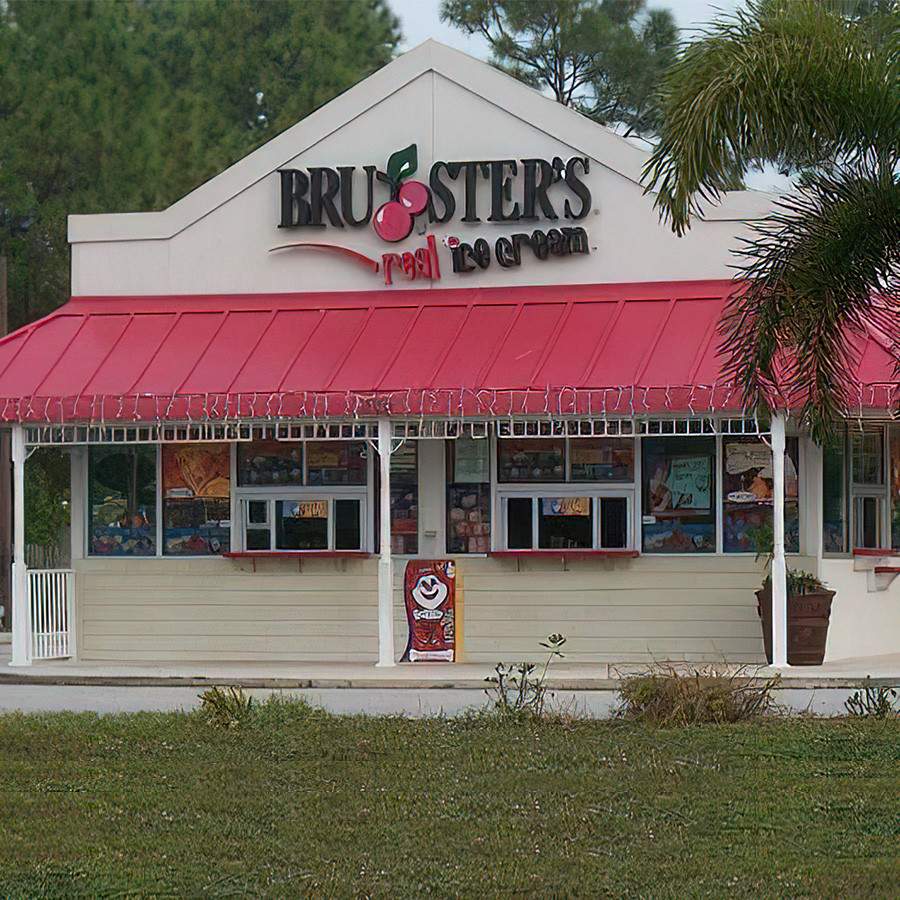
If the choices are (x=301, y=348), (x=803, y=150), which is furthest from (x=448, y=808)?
(x=301, y=348)

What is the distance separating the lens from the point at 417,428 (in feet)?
68.5

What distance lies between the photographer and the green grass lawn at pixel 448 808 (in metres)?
8.90

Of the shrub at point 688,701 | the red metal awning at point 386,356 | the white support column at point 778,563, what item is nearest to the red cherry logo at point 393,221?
the red metal awning at point 386,356

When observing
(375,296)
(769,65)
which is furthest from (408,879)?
(375,296)

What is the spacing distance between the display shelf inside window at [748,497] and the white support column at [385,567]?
379 centimetres

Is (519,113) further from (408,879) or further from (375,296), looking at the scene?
(408,879)

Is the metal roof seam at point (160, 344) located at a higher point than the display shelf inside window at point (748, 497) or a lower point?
higher

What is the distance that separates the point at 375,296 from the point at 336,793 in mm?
11891

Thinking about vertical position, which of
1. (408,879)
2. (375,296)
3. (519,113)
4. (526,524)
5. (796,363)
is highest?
(519,113)

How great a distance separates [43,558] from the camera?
114 ft

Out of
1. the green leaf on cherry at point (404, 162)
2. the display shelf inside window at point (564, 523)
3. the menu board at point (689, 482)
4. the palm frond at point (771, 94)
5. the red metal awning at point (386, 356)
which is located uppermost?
the green leaf on cherry at point (404, 162)

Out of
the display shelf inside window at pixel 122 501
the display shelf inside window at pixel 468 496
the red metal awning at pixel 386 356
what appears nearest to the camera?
the red metal awning at pixel 386 356

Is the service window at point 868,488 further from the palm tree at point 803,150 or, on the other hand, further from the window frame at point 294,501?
the palm tree at point 803,150

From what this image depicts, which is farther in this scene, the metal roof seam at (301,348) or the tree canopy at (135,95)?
the tree canopy at (135,95)
